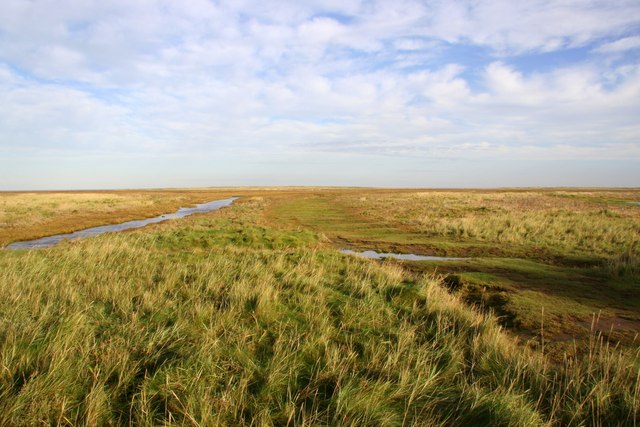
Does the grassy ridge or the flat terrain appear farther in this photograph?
the grassy ridge

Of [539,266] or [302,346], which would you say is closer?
[302,346]

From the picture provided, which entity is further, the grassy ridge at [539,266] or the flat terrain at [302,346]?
the grassy ridge at [539,266]

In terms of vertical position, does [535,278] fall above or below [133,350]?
below

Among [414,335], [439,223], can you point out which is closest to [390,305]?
[414,335]

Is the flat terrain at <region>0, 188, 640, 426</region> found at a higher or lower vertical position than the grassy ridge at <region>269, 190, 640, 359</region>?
higher

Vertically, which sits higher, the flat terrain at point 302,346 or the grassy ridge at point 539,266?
the flat terrain at point 302,346

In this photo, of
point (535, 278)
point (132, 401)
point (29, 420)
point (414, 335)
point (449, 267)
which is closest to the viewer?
point (29, 420)

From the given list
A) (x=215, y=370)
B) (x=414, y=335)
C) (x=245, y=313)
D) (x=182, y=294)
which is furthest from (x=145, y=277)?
(x=414, y=335)

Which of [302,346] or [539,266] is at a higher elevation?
[302,346]

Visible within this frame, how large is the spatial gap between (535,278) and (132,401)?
484 inches

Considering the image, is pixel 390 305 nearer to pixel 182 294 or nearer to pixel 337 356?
pixel 337 356

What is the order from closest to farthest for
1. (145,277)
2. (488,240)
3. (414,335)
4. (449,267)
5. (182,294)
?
(414,335), (182,294), (145,277), (449,267), (488,240)

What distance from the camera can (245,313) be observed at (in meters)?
6.50

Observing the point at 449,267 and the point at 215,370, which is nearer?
the point at 215,370
